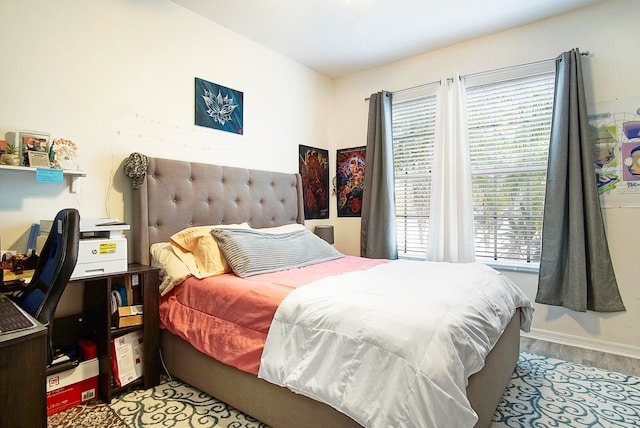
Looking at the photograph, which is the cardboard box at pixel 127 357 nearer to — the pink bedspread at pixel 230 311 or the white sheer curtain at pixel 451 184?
the pink bedspread at pixel 230 311

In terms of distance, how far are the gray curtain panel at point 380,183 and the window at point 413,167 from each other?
0.49 ft

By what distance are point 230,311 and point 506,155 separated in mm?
2762

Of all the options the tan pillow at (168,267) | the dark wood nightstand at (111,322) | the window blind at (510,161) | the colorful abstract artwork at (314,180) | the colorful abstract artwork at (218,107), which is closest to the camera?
the dark wood nightstand at (111,322)

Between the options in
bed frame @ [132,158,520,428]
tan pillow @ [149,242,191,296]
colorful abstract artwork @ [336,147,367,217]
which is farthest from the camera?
colorful abstract artwork @ [336,147,367,217]

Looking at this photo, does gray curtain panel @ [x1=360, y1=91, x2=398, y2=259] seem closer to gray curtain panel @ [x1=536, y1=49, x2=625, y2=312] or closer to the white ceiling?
the white ceiling

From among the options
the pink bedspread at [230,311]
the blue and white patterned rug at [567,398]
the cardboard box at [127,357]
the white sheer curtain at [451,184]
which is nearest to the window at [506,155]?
the white sheer curtain at [451,184]

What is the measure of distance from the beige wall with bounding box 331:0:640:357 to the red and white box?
3.32 m

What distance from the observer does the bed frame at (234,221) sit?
1558 millimetres

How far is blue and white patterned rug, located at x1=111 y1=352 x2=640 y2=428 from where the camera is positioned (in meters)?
1.78

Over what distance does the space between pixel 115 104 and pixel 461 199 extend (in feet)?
9.70

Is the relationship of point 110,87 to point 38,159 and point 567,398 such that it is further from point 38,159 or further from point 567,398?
point 567,398

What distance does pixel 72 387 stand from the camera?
6.14ft

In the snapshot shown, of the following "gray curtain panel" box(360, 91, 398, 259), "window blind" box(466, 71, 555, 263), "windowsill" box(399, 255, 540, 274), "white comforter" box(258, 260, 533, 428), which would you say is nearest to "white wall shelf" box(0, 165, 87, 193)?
"white comforter" box(258, 260, 533, 428)

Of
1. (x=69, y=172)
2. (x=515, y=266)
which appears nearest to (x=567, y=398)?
(x=515, y=266)
